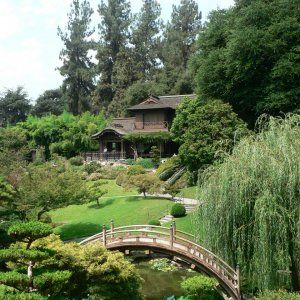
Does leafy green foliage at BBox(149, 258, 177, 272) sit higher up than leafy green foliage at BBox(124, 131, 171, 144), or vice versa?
leafy green foliage at BBox(124, 131, 171, 144)

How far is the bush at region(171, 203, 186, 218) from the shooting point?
2638 centimetres

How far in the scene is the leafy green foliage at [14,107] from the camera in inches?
2844

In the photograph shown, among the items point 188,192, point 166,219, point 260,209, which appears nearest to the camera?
point 260,209

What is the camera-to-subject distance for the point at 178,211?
26359 mm

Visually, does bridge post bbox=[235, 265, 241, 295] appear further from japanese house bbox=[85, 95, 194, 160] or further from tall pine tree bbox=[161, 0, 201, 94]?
tall pine tree bbox=[161, 0, 201, 94]

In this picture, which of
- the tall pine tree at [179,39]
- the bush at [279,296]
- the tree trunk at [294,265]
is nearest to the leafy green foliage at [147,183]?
the tree trunk at [294,265]

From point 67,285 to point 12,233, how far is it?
Result: 321 cm

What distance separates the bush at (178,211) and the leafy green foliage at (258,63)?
312 inches

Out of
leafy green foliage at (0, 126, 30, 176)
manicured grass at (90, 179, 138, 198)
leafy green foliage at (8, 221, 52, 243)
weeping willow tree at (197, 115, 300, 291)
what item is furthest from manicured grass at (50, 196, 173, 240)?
leafy green foliage at (8, 221, 52, 243)

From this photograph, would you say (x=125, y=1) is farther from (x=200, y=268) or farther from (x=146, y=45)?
(x=200, y=268)

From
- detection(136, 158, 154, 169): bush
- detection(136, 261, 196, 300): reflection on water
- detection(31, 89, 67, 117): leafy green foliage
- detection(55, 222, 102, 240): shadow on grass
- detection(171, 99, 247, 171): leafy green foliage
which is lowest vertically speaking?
detection(136, 261, 196, 300): reflection on water

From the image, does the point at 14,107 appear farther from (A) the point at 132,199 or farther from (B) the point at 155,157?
(A) the point at 132,199

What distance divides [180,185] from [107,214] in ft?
18.5

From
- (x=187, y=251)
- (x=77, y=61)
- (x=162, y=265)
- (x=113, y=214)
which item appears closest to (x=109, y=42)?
(x=77, y=61)
